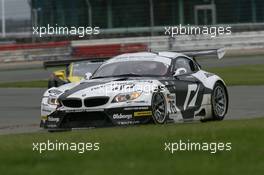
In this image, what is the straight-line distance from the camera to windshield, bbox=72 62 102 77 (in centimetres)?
2047

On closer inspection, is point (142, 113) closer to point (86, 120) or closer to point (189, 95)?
point (86, 120)

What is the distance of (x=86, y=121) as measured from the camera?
12.8m

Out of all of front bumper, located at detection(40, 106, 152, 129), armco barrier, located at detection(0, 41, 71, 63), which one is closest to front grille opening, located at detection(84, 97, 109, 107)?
front bumper, located at detection(40, 106, 152, 129)

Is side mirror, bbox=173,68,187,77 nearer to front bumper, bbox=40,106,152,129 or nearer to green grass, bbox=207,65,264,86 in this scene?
front bumper, bbox=40,106,152,129

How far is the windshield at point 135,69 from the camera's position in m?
13.9

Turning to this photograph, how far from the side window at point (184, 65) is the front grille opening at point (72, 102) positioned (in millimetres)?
2129

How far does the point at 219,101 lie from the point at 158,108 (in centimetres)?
212

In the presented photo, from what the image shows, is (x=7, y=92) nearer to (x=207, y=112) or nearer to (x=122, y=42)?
(x=207, y=112)

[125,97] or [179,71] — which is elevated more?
[179,71]

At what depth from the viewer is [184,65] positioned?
14.7m

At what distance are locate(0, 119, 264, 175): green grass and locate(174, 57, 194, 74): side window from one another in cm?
384

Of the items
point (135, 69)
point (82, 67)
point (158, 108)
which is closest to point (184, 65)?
point (135, 69)

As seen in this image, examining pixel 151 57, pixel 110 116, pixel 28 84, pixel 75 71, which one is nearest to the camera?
pixel 110 116

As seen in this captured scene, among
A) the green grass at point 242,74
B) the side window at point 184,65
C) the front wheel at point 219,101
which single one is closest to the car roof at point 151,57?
the side window at point 184,65
